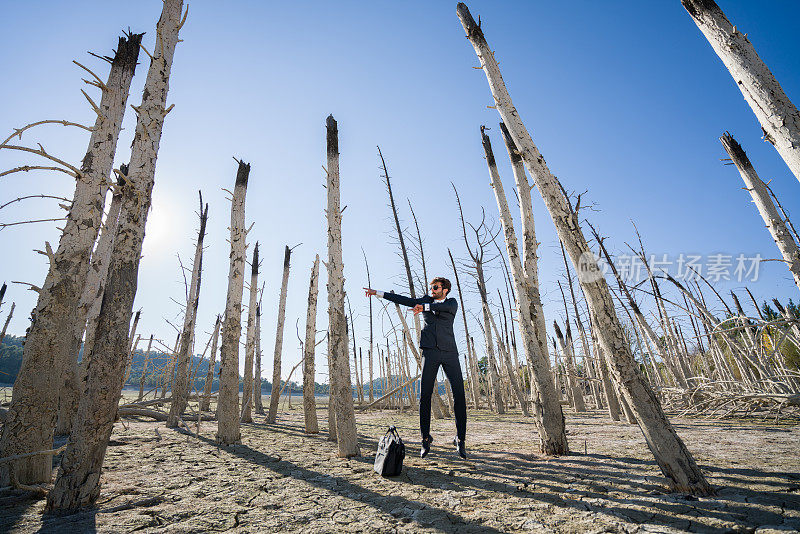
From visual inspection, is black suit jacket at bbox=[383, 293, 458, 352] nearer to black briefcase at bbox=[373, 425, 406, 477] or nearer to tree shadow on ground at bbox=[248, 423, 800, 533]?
black briefcase at bbox=[373, 425, 406, 477]

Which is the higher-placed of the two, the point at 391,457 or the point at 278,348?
the point at 278,348

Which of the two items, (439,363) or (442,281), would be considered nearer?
(439,363)

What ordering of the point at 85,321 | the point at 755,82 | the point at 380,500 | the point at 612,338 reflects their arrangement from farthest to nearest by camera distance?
the point at 85,321 < the point at 755,82 < the point at 612,338 < the point at 380,500

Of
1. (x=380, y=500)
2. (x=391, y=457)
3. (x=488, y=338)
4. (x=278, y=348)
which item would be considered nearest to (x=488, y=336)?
(x=488, y=338)

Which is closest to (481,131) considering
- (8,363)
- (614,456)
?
(614,456)

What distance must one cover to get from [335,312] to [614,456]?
140 inches

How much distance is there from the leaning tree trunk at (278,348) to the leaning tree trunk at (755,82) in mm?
8924

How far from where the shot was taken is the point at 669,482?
2.42m

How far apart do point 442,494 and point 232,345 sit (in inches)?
163

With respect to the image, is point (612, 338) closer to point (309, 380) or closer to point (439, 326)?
point (439, 326)

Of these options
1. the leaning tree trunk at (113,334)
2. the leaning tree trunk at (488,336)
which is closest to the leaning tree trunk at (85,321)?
the leaning tree trunk at (113,334)

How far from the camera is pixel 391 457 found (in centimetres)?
319

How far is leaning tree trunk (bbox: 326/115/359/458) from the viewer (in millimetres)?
4176

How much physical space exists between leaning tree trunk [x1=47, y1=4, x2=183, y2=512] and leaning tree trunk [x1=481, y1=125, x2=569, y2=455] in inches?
158
